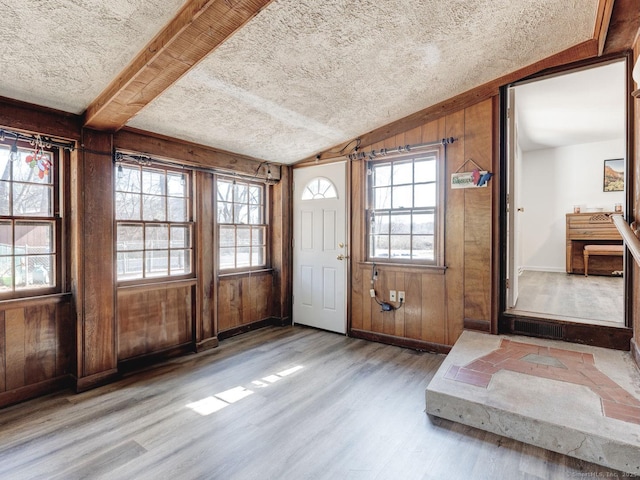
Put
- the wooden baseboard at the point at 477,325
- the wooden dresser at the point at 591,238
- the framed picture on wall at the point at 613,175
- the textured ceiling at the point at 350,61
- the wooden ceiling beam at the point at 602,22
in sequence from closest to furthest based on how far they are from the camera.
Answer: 1. the textured ceiling at the point at 350,61
2. the wooden ceiling beam at the point at 602,22
3. the wooden baseboard at the point at 477,325
4. the wooden dresser at the point at 591,238
5. the framed picture on wall at the point at 613,175

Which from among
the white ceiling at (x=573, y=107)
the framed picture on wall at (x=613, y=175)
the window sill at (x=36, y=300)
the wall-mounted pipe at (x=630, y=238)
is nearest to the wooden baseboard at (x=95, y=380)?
the window sill at (x=36, y=300)

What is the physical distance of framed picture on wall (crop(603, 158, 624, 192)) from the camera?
20.3ft

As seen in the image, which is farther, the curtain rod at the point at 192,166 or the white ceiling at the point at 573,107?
the white ceiling at the point at 573,107

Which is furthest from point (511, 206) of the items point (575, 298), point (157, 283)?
point (157, 283)

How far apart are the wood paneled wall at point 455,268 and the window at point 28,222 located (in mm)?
3155

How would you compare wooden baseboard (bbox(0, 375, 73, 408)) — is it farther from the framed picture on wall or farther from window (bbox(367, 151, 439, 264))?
the framed picture on wall

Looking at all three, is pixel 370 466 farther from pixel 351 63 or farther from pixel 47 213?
pixel 47 213

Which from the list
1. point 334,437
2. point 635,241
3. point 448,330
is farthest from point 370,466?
point 635,241

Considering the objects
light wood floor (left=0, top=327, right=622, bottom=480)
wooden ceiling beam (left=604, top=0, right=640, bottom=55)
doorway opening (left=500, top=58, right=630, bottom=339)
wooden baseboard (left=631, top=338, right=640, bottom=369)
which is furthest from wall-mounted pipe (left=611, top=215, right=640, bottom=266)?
wooden ceiling beam (left=604, top=0, right=640, bottom=55)

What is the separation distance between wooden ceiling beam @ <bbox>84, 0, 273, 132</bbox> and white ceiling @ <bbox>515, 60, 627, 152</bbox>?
114 inches

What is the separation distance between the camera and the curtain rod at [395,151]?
3444 millimetres

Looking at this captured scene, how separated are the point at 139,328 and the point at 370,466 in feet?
8.19

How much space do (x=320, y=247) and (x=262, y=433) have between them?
2.56m

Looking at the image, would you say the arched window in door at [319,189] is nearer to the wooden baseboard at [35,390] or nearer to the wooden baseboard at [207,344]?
the wooden baseboard at [207,344]
